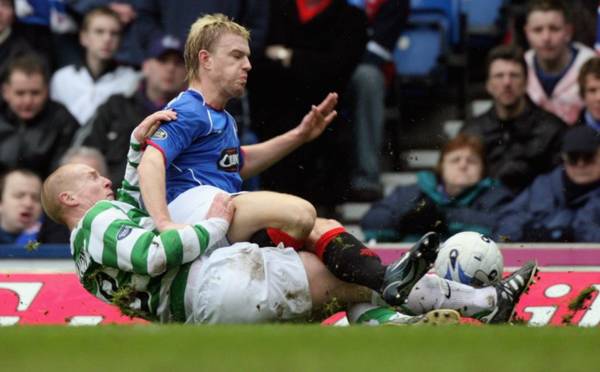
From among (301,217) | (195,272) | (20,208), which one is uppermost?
(301,217)

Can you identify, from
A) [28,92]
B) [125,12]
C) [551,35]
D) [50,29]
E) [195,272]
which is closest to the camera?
[195,272]

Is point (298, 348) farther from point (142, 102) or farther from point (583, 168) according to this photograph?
point (142, 102)

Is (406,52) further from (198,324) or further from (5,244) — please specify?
(198,324)

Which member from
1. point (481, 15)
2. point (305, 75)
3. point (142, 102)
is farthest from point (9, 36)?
point (481, 15)

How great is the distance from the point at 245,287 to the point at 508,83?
4.46 m

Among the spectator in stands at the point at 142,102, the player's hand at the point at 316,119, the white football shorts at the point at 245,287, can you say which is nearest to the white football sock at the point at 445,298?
the white football shorts at the point at 245,287

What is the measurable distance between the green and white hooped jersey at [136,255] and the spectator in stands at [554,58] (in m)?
4.51

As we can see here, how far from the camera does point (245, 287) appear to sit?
289 inches

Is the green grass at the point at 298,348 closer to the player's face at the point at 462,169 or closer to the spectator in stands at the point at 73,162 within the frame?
the player's face at the point at 462,169

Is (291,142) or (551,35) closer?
(291,142)

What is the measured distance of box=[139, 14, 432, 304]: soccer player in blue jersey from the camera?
7.36 metres

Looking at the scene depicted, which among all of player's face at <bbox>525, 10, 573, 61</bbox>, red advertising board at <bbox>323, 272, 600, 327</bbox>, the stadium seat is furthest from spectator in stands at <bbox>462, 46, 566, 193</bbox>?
red advertising board at <bbox>323, 272, 600, 327</bbox>

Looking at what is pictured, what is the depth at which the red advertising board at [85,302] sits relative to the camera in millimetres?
8352

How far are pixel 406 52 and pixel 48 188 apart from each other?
5137mm
